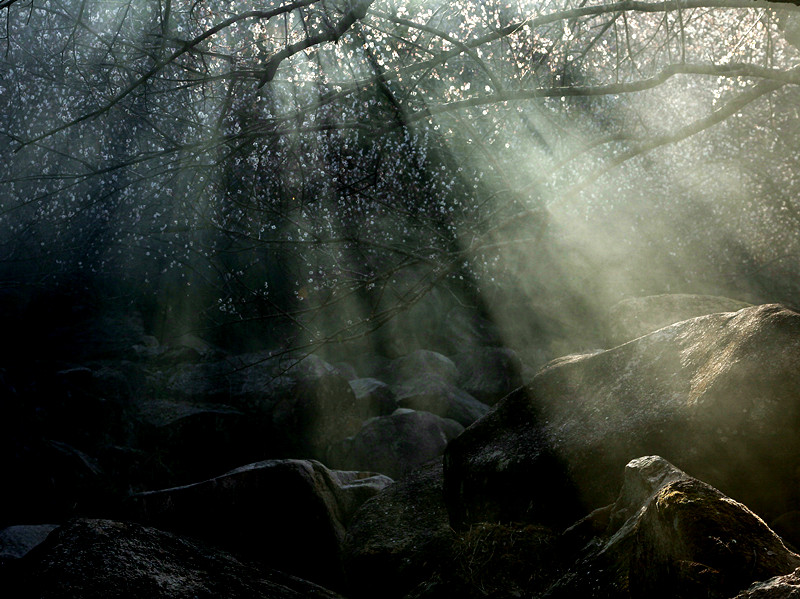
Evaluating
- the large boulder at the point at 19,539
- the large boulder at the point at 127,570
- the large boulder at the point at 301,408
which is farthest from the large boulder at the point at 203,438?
the large boulder at the point at 127,570

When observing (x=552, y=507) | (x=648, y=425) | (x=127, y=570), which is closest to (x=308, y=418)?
(x=552, y=507)

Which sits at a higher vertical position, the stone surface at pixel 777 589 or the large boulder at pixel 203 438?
the large boulder at pixel 203 438

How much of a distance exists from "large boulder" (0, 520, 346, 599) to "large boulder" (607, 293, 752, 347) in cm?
438

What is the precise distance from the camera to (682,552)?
1956 mm

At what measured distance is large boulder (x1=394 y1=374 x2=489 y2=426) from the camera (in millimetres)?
13820

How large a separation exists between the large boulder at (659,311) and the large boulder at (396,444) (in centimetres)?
438

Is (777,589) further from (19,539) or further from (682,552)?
(19,539)

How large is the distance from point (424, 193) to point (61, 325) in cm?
1141

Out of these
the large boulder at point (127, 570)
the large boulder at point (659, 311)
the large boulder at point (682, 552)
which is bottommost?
the large boulder at point (682, 552)

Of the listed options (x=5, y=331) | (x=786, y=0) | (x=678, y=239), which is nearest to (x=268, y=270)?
(x=5, y=331)

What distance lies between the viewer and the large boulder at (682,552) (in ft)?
6.09

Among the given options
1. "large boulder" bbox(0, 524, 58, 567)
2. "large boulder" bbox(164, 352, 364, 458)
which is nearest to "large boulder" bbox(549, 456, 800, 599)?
"large boulder" bbox(0, 524, 58, 567)

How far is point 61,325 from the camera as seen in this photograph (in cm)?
1884

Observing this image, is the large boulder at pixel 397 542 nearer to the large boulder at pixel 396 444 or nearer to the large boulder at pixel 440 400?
the large boulder at pixel 396 444
